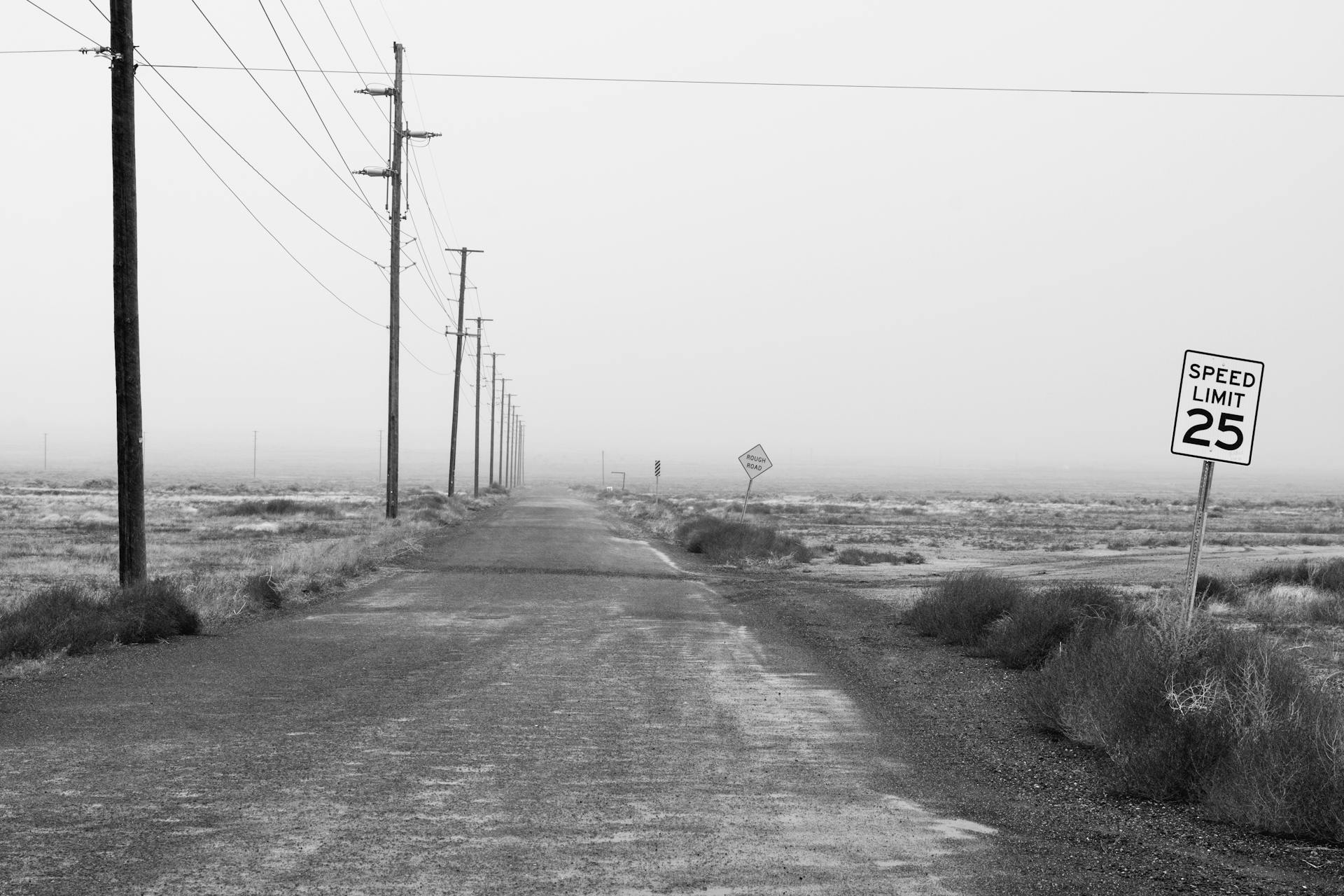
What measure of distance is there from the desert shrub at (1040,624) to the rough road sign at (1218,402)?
117 inches

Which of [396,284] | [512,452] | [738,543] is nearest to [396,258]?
[396,284]

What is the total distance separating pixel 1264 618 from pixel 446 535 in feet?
80.3

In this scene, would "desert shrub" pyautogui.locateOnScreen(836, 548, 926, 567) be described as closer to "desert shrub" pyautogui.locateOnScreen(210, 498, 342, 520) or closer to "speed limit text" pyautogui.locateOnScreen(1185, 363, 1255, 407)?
"speed limit text" pyautogui.locateOnScreen(1185, 363, 1255, 407)

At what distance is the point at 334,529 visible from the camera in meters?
39.7

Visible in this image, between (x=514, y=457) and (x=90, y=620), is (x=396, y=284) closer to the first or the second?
(x=90, y=620)

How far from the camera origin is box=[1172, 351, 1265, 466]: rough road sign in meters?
9.27

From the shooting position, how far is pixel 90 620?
1175cm

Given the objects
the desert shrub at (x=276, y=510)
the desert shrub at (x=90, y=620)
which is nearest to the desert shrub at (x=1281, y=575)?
the desert shrub at (x=90, y=620)

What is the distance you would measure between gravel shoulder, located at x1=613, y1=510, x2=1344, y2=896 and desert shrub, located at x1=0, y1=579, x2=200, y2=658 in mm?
7409

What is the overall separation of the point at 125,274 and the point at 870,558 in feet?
70.5

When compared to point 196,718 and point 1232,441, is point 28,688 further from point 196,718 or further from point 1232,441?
point 1232,441

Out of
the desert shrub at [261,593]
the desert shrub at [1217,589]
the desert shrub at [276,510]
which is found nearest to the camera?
the desert shrub at [261,593]

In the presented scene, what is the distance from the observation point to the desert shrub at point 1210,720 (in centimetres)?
599

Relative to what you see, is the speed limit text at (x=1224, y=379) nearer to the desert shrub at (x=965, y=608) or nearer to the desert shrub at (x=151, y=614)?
the desert shrub at (x=965, y=608)
